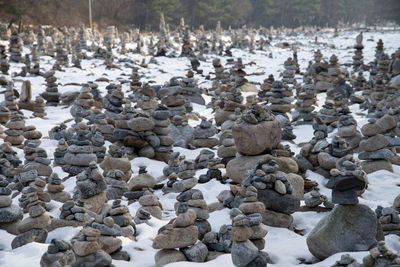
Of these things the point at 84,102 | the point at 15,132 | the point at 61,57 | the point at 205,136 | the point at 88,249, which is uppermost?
Answer: the point at 88,249

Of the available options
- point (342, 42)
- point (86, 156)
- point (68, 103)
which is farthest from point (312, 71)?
point (342, 42)

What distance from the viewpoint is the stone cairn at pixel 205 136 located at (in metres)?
12.5

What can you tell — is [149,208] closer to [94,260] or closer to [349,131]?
[94,260]

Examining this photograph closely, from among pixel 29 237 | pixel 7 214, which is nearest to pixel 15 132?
pixel 7 214

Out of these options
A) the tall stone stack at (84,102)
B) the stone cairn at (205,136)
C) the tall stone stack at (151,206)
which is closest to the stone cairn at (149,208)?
the tall stone stack at (151,206)

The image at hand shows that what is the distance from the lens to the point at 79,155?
33.0ft

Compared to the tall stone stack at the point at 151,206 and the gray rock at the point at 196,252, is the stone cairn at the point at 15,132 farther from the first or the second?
the gray rock at the point at 196,252

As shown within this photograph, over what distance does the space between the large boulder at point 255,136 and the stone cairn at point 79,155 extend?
11.4 ft

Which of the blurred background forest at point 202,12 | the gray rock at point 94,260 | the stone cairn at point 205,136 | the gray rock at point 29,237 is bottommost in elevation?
the stone cairn at point 205,136

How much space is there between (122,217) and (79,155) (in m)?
4.15

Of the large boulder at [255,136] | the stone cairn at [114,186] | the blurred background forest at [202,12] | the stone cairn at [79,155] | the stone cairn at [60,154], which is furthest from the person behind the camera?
the blurred background forest at [202,12]

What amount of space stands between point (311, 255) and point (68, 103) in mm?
14665

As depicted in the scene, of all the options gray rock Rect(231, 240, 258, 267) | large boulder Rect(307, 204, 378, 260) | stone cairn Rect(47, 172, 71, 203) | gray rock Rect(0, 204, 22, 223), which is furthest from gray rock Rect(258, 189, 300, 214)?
stone cairn Rect(47, 172, 71, 203)

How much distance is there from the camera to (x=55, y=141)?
12711 millimetres
